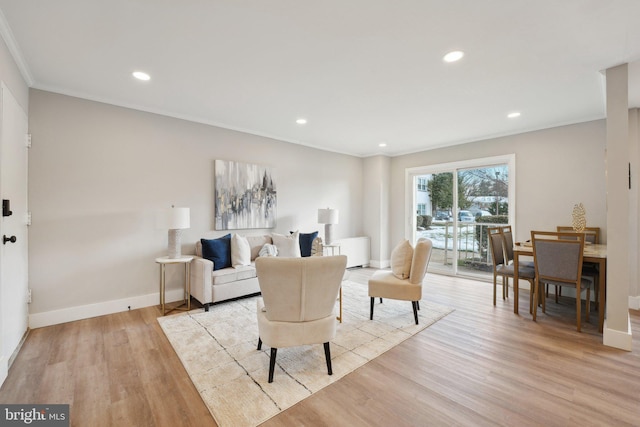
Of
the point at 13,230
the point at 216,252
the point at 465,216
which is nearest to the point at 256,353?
the point at 216,252

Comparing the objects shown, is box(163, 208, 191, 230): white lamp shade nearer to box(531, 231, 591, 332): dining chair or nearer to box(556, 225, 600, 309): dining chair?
box(531, 231, 591, 332): dining chair

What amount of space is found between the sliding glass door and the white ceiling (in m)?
1.36

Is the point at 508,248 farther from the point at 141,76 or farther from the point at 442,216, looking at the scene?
the point at 141,76

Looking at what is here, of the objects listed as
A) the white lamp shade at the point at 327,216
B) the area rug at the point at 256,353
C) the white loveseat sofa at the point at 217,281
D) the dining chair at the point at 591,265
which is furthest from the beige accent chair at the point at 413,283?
the white lamp shade at the point at 327,216

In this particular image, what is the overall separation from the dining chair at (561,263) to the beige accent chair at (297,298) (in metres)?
2.52

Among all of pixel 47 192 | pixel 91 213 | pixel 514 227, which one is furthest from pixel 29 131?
pixel 514 227

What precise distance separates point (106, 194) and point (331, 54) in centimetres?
308

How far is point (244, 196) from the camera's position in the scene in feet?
15.0

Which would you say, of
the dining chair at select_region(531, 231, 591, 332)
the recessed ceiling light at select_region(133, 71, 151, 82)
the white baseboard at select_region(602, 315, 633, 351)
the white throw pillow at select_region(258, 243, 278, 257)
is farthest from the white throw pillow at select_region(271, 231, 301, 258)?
the white baseboard at select_region(602, 315, 633, 351)

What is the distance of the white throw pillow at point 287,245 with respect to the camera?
448 cm

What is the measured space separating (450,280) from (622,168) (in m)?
3.11

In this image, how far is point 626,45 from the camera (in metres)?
2.25

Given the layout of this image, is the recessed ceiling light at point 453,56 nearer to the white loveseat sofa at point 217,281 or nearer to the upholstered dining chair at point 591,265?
the white loveseat sofa at point 217,281

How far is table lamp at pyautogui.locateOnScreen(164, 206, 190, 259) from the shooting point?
3.42m
